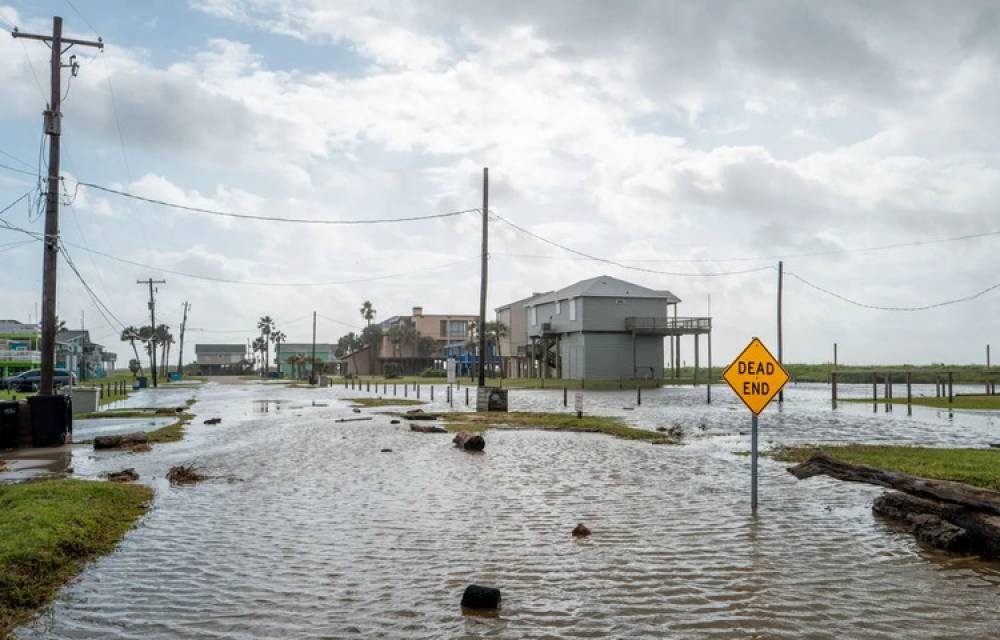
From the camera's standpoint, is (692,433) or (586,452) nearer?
(586,452)

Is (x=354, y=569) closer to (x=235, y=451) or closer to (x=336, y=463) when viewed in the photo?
(x=336, y=463)

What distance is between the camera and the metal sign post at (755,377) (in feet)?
36.7

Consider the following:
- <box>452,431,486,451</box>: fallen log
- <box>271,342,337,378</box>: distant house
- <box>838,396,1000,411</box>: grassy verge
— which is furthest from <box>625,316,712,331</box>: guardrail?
<box>271,342,337,378</box>: distant house

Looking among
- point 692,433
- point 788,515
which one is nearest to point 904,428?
point 692,433

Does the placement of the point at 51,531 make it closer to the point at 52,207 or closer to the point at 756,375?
the point at 756,375

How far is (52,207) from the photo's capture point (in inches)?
914

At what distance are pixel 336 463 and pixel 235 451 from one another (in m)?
3.96

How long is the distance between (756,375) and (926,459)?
8001 millimetres

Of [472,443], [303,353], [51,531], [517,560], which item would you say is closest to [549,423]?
[472,443]

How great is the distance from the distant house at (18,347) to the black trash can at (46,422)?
220ft

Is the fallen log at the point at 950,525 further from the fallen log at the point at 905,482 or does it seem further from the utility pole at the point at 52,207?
the utility pole at the point at 52,207

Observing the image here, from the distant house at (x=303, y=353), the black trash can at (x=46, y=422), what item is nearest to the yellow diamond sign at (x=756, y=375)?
the black trash can at (x=46, y=422)

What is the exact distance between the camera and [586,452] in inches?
762

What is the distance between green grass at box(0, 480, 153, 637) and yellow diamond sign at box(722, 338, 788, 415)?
8.66 metres
